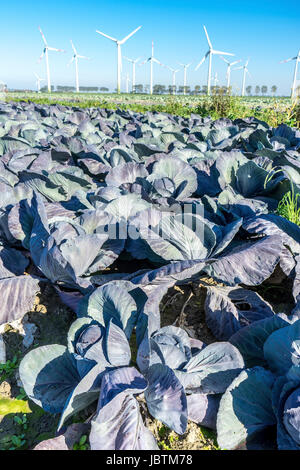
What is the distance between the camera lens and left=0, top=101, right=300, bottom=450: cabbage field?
1.38 meters

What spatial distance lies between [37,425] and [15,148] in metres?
3.29

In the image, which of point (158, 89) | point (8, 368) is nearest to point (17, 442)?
point (8, 368)

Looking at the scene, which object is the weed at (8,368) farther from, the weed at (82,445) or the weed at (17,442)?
the weed at (82,445)

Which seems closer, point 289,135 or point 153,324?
point 153,324

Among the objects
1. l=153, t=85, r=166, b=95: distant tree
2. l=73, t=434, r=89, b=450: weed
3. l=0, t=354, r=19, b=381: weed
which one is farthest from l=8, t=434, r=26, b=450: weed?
l=153, t=85, r=166, b=95: distant tree

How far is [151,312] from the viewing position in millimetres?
1615

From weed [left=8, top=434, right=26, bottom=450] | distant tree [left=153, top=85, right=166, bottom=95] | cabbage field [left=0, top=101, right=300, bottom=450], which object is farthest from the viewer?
distant tree [left=153, top=85, right=166, bottom=95]

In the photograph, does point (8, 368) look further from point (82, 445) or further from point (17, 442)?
point (82, 445)

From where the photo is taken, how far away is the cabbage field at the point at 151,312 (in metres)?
1.38

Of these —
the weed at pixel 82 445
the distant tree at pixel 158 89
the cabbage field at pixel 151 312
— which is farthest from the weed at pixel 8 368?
the distant tree at pixel 158 89

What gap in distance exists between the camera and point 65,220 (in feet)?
7.46

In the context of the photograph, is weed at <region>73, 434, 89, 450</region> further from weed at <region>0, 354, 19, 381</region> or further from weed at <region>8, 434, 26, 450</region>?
weed at <region>0, 354, 19, 381</region>

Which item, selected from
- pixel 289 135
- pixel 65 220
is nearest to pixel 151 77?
pixel 289 135
